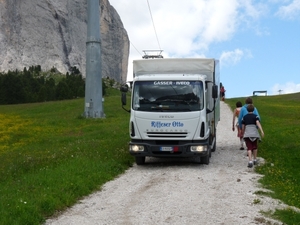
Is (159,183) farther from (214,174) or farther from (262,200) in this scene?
(262,200)

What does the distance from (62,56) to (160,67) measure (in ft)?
445

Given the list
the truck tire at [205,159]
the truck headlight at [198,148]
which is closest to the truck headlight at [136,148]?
the truck headlight at [198,148]

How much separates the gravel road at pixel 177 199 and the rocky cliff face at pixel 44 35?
5003 inches

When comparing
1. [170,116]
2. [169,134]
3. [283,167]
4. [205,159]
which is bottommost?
[283,167]

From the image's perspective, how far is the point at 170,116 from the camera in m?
14.7

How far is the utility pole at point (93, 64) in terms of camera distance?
35.0m

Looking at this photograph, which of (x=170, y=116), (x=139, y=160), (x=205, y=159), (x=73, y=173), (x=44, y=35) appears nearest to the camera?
(x=73, y=173)

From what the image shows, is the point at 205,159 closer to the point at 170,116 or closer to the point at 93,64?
the point at 170,116

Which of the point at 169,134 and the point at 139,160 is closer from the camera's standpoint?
the point at 169,134

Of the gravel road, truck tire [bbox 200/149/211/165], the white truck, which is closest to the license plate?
the white truck

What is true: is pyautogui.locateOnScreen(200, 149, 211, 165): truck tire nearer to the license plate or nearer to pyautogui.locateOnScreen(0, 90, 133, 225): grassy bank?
the license plate

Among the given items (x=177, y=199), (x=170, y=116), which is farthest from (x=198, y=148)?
(x=177, y=199)

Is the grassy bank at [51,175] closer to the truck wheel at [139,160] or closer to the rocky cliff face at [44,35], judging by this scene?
the truck wheel at [139,160]

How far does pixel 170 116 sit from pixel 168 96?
2.27 ft
